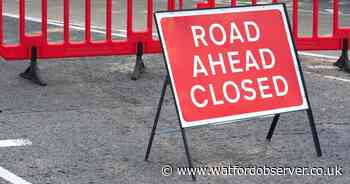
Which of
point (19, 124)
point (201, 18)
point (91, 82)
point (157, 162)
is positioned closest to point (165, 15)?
point (201, 18)

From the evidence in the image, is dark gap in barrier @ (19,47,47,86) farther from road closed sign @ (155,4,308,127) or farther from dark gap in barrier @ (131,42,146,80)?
road closed sign @ (155,4,308,127)

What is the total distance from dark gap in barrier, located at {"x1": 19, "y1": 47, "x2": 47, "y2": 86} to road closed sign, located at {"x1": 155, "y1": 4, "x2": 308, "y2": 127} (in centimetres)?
363

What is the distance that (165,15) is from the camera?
27.2 ft

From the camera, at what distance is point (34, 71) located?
1180 centimetres

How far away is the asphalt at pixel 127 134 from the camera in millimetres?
8203

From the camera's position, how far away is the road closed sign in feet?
27.1

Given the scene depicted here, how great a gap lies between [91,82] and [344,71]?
2824 millimetres

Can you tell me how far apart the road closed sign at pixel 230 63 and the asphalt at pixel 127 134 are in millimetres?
418

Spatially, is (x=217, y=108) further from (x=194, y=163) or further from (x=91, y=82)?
(x=91, y=82)

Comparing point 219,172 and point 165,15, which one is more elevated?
point 165,15

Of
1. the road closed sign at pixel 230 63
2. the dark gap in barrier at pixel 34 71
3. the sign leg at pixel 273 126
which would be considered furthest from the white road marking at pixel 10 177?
the dark gap in barrier at pixel 34 71

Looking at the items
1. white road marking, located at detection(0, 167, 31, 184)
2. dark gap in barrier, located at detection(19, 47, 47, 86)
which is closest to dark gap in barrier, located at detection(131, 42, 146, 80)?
dark gap in barrier, located at detection(19, 47, 47, 86)

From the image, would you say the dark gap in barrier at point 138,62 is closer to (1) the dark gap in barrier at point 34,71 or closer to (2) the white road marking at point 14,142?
(1) the dark gap in barrier at point 34,71

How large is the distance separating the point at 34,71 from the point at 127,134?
264 centimetres
